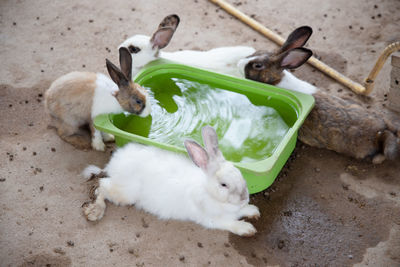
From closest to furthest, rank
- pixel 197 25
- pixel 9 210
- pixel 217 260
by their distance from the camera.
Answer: pixel 217 260, pixel 9 210, pixel 197 25

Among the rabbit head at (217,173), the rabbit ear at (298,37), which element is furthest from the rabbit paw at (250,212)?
the rabbit ear at (298,37)

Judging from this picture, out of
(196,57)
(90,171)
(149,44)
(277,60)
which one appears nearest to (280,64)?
(277,60)

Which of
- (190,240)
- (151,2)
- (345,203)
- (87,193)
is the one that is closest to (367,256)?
(345,203)

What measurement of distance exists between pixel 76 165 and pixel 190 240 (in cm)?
105

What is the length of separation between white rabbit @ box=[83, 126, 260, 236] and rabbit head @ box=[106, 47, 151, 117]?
0.95 ft

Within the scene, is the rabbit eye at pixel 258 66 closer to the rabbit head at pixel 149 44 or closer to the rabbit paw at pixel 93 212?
the rabbit head at pixel 149 44

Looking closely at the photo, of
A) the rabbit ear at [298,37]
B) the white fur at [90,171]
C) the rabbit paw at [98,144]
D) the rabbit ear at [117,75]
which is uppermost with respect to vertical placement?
the rabbit ear at [298,37]

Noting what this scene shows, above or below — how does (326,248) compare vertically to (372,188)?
below

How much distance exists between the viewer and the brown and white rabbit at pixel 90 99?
2.75 m

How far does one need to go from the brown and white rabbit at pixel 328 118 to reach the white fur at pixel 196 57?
192mm

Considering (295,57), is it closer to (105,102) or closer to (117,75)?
(117,75)

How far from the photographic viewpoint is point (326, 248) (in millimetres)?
→ 2496

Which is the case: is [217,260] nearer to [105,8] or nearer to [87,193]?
[87,193]

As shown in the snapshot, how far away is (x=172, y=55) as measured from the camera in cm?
346
